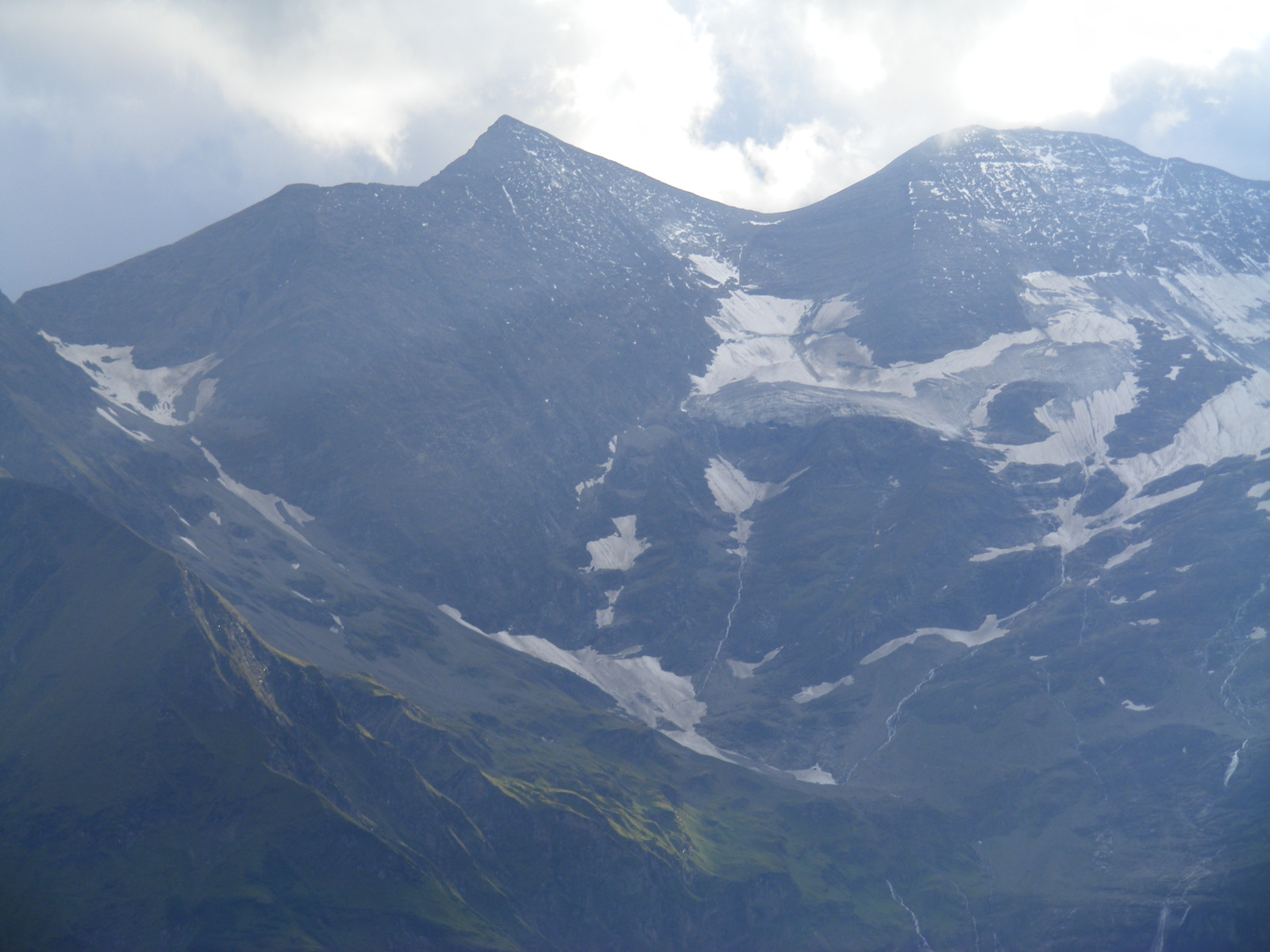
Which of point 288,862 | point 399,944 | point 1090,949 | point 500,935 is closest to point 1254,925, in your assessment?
point 1090,949

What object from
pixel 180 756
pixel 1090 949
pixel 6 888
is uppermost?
pixel 180 756

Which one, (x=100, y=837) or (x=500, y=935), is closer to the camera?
(x=100, y=837)

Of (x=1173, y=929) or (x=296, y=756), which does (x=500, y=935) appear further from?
(x=1173, y=929)

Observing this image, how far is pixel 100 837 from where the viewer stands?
17300cm

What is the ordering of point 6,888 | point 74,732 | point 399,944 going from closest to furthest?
1. point 6,888
2. point 399,944
3. point 74,732

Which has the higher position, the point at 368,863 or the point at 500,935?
the point at 368,863

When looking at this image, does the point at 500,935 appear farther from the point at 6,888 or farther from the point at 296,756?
the point at 6,888

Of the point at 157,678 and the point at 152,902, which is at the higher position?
the point at 157,678

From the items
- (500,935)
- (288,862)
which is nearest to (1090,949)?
(500,935)

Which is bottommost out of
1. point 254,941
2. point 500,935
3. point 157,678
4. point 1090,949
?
point 1090,949

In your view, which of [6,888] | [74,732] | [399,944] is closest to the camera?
[6,888]

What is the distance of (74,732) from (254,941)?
4821 centimetres

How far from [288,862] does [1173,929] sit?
143 meters

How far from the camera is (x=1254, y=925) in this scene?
610ft
